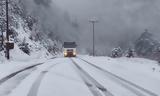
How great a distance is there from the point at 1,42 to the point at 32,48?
20.7 m

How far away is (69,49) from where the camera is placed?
74.6m

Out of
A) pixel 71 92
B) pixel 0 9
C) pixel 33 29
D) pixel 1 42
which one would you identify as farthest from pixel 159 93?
pixel 33 29

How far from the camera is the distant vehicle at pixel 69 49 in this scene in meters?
73.7

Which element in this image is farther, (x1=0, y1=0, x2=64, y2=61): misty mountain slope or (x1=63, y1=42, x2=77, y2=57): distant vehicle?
(x1=63, y1=42, x2=77, y2=57): distant vehicle

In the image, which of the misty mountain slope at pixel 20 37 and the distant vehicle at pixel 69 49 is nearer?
the misty mountain slope at pixel 20 37

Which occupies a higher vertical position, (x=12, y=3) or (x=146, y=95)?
(x=12, y=3)

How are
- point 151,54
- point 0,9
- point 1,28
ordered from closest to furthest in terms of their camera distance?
point 151,54, point 1,28, point 0,9

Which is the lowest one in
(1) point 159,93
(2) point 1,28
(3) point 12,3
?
(1) point 159,93

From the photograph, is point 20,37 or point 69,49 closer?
point 20,37

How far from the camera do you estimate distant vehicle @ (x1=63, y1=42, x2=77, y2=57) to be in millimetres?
73688

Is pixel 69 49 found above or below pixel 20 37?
below

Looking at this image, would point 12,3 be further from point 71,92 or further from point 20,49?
point 71,92

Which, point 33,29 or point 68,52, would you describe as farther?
point 33,29

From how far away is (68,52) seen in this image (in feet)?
242
